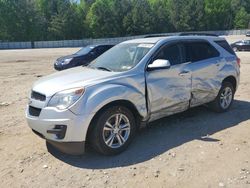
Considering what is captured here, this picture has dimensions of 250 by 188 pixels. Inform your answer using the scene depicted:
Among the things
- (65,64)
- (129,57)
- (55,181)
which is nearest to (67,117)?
(55,181)

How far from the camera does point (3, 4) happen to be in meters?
84.6

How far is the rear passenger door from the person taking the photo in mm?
6309

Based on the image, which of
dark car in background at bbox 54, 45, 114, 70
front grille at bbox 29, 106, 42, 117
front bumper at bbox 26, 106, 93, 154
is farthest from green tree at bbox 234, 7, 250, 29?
front bumper at bbox 26, 106, 93, 154

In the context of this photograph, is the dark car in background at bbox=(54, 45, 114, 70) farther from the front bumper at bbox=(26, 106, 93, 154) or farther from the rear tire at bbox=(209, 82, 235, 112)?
the front bumper at bbox=(26, 106, 93, 154)

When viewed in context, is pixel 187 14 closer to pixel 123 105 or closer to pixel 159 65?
pixel 159 65

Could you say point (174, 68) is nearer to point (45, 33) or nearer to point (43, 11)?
point (45, 33)

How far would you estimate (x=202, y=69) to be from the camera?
21.1 ft

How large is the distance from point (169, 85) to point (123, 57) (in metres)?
0.96

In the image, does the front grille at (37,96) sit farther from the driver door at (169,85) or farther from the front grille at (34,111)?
the driver door at (169,85)

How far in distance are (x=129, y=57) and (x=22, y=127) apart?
2.68m

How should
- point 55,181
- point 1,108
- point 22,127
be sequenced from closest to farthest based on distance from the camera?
point 55,181
point 22,127
point 1,108

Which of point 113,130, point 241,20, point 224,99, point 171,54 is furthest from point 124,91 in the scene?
point 241,20

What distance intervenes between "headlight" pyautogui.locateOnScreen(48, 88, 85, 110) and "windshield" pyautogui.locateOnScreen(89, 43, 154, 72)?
1.00m

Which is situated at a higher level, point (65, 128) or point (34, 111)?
point (34, 111)
